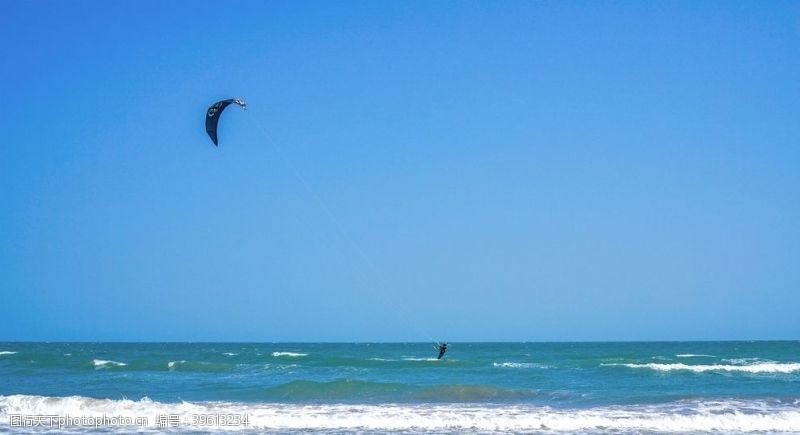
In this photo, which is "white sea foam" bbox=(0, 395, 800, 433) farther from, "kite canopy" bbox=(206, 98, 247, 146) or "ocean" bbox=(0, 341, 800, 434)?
"kite canopy" bbox=(206, 98, 247, 146)

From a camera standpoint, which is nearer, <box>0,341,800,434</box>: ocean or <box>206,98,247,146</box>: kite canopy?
<box>0,341,800,434</box>: ocean

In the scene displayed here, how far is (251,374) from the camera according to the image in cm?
2692

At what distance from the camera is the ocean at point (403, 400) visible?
522 inches

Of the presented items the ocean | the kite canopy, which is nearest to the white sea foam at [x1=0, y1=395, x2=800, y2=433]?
the ocean

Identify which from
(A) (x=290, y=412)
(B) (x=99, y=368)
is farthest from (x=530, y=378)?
(B) (x=99, y=368)

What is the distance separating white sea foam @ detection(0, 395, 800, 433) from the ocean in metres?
0.02

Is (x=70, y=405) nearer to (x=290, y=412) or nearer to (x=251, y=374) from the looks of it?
(x=290, y=412)

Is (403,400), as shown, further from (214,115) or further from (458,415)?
(214,115)

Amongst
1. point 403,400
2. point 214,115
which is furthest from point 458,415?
point 214,115

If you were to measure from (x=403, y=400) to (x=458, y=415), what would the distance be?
3882 mm

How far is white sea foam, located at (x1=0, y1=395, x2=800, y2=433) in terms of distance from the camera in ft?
42.9

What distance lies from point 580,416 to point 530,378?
10620 millimetres

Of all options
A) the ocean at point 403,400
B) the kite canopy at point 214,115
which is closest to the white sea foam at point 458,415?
the ocean at point 403,400

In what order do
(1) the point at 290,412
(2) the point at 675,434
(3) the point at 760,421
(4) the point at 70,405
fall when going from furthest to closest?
(4) the point at 70,405
(1) the point at 290,412
(3) the point at 760,421
(2) the point at 675,434
